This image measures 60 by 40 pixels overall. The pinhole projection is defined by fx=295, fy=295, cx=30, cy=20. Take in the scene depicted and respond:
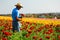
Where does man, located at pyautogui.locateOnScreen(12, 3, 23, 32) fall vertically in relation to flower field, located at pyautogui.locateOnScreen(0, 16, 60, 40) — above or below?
above

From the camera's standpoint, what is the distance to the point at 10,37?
8.30m

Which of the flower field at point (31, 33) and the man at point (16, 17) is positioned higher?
the man at point (16, 17)

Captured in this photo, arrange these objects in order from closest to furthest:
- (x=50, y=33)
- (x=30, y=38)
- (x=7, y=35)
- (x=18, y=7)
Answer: (x=7, y=35) < (x=30, y=38) < (x=50, y=33) < (x=18, y=7)

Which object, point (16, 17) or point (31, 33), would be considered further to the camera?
point (16, 17)

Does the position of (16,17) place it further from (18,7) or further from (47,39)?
(47,39)

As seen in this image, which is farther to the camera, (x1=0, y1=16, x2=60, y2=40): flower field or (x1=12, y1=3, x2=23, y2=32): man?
(x1=12, y1=3, x2=23, y2=32): man

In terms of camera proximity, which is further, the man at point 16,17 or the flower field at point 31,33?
the man at point 16,17

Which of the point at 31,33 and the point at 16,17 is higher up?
the point at 16,17

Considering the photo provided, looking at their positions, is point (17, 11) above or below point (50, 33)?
above

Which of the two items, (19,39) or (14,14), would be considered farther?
(14,14)

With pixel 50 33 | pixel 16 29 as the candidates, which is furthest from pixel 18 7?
pixel 50 33

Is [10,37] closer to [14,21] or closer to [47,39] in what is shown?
[47,39]

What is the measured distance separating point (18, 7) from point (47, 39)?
201cm

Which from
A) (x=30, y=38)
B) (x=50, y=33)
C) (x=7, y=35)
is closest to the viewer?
(x=7, y=35)
